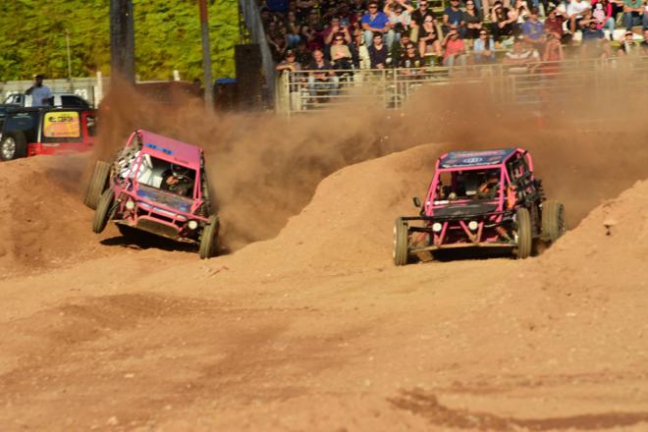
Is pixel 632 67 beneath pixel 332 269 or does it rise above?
above

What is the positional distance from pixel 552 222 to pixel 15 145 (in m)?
12.4

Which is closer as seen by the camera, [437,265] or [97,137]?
[437,265]

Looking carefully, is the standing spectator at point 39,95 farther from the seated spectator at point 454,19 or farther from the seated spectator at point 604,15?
the seated spectator at point 604,15

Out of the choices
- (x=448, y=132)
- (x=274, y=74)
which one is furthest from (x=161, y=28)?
(x=448, y=132)

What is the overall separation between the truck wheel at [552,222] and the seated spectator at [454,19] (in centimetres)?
960

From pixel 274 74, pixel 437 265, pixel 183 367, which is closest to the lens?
pixel 183 367

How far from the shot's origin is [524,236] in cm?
1545

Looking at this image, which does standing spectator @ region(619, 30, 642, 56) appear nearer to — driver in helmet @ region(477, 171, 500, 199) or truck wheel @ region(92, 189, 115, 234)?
driver in helmet @ region(477, 171, 500, 199)

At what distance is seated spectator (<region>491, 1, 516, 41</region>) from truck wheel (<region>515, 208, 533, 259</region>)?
1077cm

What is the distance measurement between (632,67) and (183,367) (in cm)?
1530

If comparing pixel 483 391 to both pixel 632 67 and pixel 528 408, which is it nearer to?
pixel 528 408

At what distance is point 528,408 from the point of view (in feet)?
28.5

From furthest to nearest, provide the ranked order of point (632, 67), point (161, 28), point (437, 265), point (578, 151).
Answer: point (161, 28) → point (632, 67) → point (578, 151) → point (437, 265)

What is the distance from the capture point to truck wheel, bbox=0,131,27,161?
2494 cm
